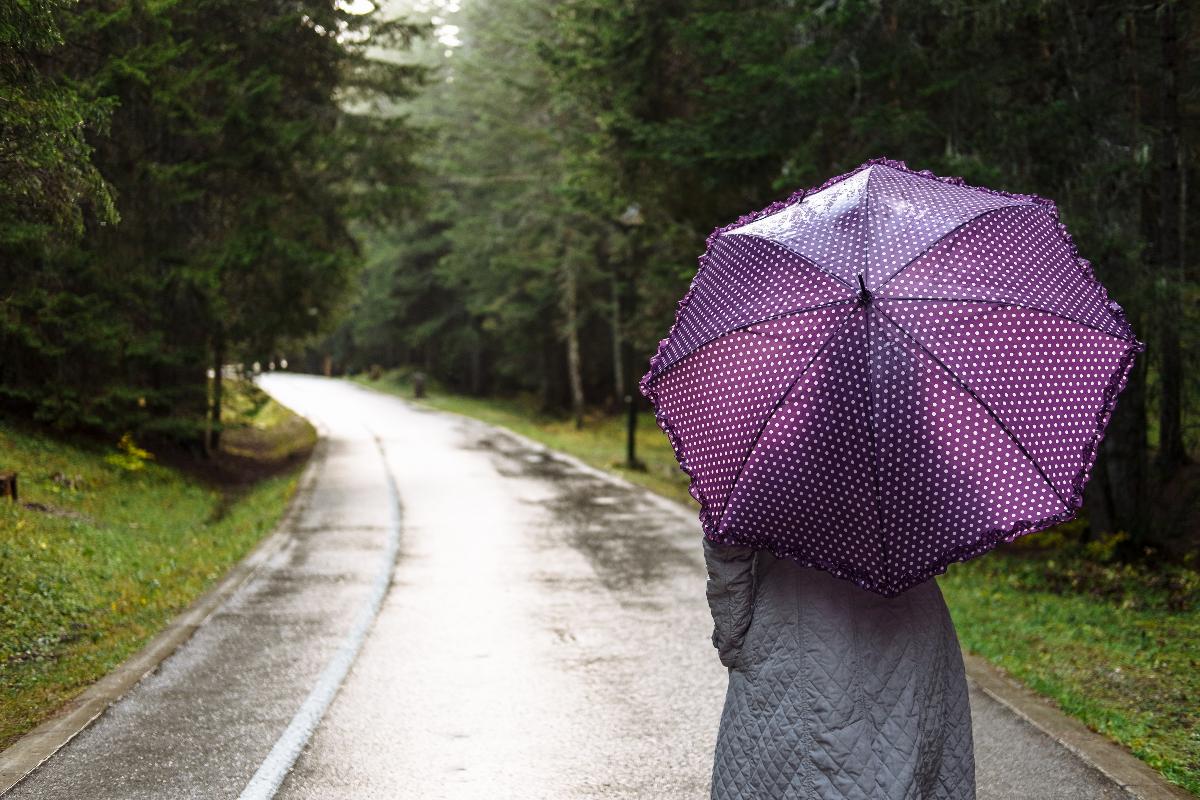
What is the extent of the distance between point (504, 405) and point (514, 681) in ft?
128

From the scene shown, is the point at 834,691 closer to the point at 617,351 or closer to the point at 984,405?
the point at 984,405

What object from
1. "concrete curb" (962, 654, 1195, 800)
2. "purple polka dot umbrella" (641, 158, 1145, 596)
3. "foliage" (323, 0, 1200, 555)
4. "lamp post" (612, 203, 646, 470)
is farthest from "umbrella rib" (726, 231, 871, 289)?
"lamp post" (612, 203, 646, 470)

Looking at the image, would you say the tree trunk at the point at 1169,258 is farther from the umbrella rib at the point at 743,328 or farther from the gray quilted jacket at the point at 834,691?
the umbrella rib at the point at 743,328

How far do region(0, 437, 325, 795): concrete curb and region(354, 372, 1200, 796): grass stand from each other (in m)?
5.72

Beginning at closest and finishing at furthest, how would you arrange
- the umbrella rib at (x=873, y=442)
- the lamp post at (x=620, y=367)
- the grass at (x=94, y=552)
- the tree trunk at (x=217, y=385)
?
the umbrella rib at (x=873, y=442), the grass at (x=94, y=552), the lamp post at (x=620, y=367), the tree trunk at (x=217, y=385)

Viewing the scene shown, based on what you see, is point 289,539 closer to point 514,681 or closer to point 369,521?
point 369,521

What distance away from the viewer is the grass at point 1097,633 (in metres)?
6.12

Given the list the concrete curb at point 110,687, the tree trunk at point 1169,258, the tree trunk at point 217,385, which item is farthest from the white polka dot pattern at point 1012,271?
the tree trunk at point 217,385

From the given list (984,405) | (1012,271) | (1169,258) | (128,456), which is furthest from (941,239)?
(128,456)

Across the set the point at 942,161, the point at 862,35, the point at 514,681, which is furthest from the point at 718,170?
the point at 514,681

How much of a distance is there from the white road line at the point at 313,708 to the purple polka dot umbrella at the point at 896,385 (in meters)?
3.26

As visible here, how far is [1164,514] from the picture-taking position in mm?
11578

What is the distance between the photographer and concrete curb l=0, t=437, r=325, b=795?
5430 millimetres

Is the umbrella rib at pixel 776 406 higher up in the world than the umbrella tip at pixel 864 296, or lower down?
lower down
